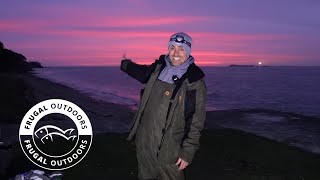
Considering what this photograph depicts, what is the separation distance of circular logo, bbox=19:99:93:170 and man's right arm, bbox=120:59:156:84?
8.86 ft

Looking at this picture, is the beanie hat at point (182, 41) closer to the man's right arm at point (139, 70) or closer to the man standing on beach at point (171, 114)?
the man standing on beach at point (171, 114)

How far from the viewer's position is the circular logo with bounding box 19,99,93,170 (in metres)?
8.07

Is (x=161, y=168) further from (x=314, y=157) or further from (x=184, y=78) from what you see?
(x=314, y=157)

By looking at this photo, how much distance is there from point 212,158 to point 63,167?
450cm

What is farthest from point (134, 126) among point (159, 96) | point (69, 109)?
point (69, 109)

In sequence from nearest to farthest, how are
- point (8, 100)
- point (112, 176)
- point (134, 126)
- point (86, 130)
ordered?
1. point (134, 126)
2. point (112, 176)
3. point (86, 130)
4. point (8, 100)

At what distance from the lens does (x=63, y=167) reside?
835 centimetres

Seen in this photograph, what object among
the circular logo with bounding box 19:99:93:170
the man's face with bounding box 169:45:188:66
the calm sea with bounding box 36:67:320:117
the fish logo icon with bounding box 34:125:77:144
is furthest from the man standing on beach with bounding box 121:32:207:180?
the calm sea with bounding box 36:67:320:117

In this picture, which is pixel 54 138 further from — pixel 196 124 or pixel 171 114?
pixel 196 124

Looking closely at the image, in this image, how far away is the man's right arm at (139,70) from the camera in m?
4.90

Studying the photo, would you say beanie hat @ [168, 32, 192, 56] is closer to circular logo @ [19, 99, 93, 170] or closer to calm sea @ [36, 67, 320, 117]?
circular logo @ [19, 99, 93, 170]

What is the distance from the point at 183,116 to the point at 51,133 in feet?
25.9

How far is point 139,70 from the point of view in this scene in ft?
16.3

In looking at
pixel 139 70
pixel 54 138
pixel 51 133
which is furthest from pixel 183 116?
pixel 51 133
